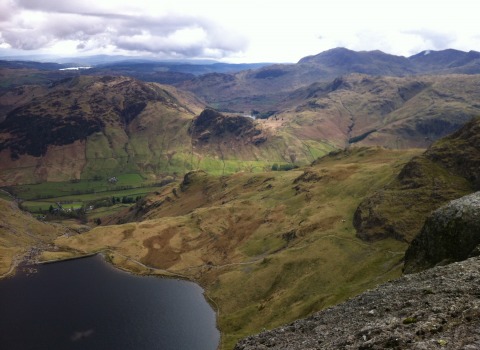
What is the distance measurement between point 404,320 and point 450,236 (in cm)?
3842

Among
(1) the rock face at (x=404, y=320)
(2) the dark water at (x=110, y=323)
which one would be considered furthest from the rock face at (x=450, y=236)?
(2) the dark water at (x=110, y=323)

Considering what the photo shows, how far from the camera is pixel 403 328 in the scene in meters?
44.4

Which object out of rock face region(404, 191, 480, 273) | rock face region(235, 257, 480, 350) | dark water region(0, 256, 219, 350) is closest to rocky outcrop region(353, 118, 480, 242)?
rock face region(404, 191, 480, 273)

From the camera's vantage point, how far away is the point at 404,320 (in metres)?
46.8

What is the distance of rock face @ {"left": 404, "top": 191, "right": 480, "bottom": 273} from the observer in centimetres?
7319

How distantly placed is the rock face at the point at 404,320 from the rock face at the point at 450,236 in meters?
11.1

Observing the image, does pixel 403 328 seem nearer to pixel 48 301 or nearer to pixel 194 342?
pixel 194 342

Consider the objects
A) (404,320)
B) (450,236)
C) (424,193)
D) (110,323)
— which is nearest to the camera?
(404,320)

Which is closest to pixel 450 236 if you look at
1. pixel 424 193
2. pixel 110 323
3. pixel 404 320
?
pixel 404 320

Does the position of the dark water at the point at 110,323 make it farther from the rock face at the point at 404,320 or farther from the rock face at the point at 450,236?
the rock face at the point at 404,320

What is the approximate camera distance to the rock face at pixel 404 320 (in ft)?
135

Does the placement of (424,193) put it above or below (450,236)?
below

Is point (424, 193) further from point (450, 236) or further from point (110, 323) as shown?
point (110, 323)

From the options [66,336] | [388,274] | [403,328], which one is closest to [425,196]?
[388,274]
